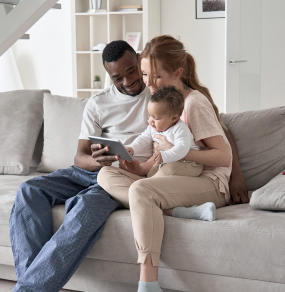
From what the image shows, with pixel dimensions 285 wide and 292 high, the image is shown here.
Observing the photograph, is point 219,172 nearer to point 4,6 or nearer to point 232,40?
point 4,6

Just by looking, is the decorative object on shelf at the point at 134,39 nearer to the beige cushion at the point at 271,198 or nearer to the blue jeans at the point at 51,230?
the blue jeans at the point at 51,230

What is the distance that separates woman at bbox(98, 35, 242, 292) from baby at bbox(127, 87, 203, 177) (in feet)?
0.12

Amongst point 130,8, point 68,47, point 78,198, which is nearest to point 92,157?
point 78,198

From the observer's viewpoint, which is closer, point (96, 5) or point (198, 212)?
point (198, 212)

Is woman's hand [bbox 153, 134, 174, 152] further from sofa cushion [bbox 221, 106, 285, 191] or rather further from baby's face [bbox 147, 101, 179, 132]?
sofa cushion [bbox 221, 106, 285, 191]

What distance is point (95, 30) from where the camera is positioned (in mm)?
5676

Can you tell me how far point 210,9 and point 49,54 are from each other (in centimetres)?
174

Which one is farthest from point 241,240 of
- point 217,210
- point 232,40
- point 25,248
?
point 232,40

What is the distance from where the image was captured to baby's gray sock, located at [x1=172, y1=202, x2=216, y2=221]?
206cm

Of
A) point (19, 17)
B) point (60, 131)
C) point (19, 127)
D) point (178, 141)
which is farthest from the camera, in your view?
point (19, 17)

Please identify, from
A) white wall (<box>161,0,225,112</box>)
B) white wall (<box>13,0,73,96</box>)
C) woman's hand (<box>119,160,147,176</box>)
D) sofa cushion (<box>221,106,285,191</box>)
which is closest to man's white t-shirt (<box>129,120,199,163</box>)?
woman's hand (<box>119,160,147,176</box>)

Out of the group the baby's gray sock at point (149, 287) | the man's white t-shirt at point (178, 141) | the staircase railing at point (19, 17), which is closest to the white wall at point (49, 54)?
the staircase railing at point (19, 17)

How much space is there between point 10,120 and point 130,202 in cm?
135

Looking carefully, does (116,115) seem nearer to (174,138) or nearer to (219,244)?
(174,138)
